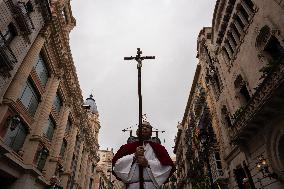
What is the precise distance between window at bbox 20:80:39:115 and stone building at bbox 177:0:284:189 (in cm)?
1500

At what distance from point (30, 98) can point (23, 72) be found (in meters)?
3.00

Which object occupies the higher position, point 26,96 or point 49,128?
point 49,128

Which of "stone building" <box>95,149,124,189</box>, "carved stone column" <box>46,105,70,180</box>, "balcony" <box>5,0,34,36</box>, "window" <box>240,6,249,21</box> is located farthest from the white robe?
"stone building" <box>95,149,124,189</box>

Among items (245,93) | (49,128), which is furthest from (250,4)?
(49,128)

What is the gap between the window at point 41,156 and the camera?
19.0 meters

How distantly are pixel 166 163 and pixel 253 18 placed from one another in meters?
14.2

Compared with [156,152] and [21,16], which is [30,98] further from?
[156,152]

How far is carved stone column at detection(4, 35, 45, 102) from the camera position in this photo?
1450 cm

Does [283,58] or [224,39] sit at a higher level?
[224,39]

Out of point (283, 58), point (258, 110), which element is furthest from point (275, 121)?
point (283, 58)

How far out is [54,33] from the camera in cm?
2089

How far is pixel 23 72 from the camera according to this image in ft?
51.7

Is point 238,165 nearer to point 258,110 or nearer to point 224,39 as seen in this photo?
point 258,110

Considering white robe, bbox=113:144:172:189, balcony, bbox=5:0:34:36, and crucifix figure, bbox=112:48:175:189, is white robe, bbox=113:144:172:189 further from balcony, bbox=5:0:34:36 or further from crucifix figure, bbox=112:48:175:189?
balcony, bbox=5:0:34:36
